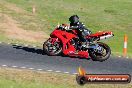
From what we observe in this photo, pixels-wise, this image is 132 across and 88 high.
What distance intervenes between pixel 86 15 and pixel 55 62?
29.1m

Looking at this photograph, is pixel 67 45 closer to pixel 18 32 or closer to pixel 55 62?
pixel 55 62

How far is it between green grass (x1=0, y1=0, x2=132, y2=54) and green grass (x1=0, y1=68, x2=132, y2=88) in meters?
18.4

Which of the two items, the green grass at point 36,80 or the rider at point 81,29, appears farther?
the rider at point 81,29

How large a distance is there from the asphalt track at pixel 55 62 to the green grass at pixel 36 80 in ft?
3.31

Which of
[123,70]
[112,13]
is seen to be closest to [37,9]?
[112,13]

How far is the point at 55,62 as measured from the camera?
19.8m

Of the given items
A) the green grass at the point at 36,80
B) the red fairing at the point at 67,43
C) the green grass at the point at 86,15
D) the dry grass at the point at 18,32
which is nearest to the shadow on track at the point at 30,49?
the red fairing at the point at 67,43

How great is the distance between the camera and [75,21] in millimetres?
20984

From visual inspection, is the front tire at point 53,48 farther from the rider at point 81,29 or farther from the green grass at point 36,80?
the green grass at point 36,80

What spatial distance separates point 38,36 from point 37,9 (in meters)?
13.2

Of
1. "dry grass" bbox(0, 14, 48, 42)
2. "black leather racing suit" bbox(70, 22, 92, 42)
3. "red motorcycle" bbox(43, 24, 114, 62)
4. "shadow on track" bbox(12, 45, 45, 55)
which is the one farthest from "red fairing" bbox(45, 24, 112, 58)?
"dry grass" bbox(0, 14, 48, 42)

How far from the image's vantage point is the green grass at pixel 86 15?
39.7 meters

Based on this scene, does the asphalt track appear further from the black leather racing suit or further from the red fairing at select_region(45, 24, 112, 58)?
the black leather racing suit

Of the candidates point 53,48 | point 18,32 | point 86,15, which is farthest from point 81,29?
point 86,15
